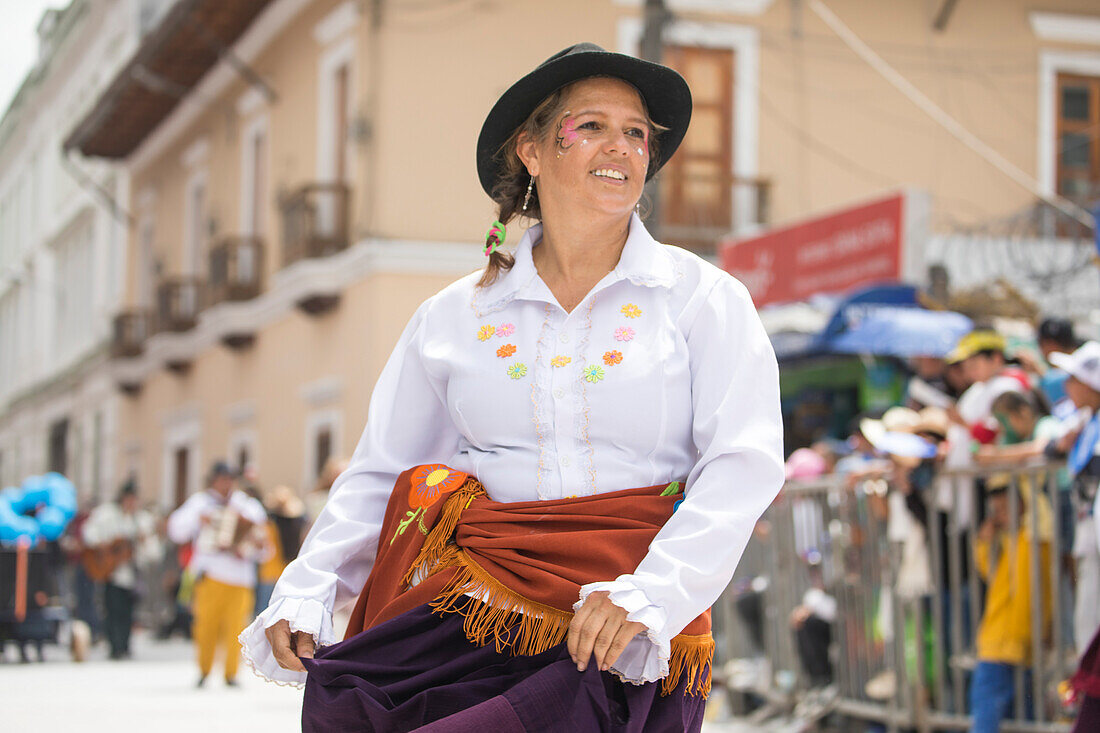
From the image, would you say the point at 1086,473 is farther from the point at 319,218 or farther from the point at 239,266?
the point at 239,266

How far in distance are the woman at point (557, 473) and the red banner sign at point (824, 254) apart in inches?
369

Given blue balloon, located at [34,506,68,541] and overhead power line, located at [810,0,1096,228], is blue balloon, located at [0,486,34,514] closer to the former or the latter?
blue balloon, located at [34,506,68,541]

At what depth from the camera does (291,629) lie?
10.3 ft

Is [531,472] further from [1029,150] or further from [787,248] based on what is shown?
[1029,150]

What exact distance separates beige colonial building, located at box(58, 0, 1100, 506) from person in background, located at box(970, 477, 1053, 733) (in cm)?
1029

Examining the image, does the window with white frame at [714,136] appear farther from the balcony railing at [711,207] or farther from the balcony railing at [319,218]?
the balcony railing at [319,218]

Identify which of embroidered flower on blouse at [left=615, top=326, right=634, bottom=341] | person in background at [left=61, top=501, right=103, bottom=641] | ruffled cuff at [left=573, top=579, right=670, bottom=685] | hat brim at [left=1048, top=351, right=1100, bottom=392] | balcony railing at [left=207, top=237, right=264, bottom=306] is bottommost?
person in background at [left=61, top=501, right=103, bottom=641]

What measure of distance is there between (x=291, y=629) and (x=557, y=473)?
629 millimetres

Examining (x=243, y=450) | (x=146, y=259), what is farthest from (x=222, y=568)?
(x=146, y=259)

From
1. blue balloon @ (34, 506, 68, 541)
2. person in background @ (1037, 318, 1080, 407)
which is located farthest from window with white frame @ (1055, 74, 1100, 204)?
blue balloon @ (34, 506, 68, 541)

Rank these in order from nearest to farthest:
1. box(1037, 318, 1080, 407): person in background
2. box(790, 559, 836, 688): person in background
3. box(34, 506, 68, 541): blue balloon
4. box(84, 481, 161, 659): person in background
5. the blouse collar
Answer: the blouse collar < box(1037, 318, 1080, 407): person in background < box(790, 559, 836, 688): person in background < box(34, 506, 68, 541): blue balloon < box(84, 481, 161, 659): person in background

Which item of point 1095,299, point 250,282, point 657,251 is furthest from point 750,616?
point 250,282

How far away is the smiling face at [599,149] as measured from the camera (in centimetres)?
321

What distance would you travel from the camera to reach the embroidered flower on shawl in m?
3.13
